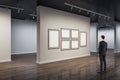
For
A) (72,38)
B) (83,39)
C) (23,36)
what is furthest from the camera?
(23,36)

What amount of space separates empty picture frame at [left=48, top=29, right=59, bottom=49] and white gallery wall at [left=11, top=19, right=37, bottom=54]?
521 centimetres

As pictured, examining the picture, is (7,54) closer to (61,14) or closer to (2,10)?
(2,10)

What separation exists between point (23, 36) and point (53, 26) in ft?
17.9

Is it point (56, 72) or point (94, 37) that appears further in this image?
point (94, 37)

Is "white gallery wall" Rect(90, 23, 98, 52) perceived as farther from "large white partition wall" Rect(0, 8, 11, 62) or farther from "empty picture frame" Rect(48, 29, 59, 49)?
"large white partition wall" Rect(0, 8, 11, 62)

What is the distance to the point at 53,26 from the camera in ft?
27.5

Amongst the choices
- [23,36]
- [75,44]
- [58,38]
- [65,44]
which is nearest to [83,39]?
[75,44]

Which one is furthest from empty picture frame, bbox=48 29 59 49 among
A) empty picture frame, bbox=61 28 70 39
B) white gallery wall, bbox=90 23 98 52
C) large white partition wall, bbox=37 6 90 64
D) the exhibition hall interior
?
white gallery wall, bbox=90 23 98 52

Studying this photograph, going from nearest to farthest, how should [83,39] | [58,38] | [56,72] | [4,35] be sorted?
[56,72]
[4,35]
[58,38]
[83,39]

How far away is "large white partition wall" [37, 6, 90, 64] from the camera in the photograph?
25.3 feet

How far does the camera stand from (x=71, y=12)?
9547 mm

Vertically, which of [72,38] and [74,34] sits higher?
[74,34]

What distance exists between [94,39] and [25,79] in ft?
35.5

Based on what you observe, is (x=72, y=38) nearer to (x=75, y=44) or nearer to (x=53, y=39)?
(x=75, y=44)
